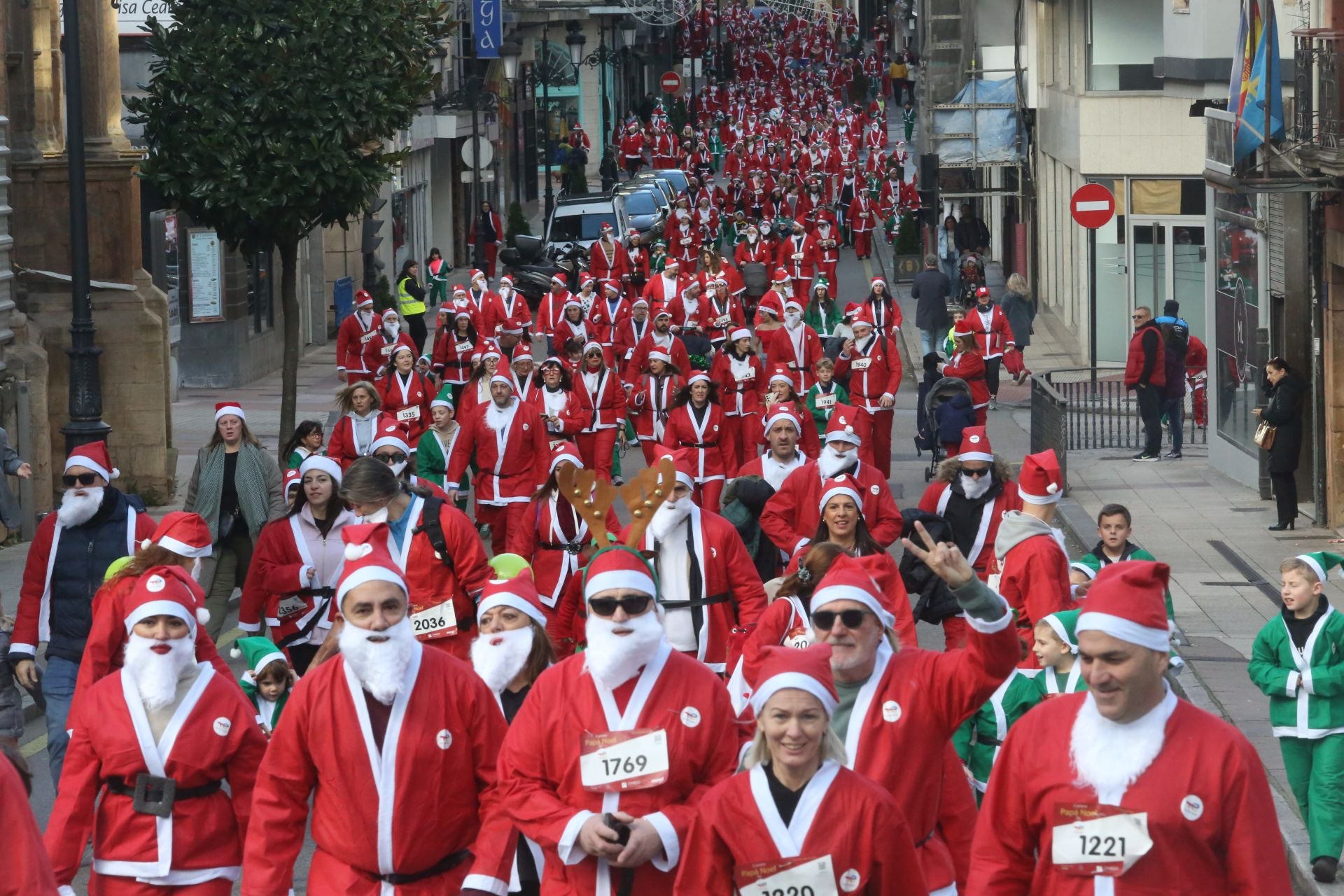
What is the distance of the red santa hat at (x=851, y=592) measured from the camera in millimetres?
6188

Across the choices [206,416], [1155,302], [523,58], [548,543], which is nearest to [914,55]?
Answer: [523,58]

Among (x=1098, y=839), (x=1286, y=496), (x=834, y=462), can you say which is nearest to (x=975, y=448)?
(x=834, y=462)

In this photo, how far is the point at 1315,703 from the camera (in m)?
9.25

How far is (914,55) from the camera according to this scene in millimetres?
74188

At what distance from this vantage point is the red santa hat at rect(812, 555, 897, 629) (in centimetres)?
619

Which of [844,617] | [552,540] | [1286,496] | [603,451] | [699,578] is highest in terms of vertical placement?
[844,617]

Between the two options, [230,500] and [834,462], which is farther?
[230,500]

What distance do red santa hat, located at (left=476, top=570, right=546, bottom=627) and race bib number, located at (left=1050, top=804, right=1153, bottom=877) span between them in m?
2.76

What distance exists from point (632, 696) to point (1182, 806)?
1759 millimetres

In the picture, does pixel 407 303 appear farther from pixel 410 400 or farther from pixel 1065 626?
pixel 1065 626

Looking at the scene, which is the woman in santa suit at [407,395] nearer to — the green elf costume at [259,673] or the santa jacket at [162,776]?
the green elf costume at [259,673]

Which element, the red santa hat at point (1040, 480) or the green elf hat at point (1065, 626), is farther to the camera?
the red santa hat at point (1040, 480)

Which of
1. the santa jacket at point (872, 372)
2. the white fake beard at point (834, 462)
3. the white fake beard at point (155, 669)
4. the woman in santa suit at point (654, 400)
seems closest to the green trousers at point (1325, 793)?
the white fake beard at point (834, 462)

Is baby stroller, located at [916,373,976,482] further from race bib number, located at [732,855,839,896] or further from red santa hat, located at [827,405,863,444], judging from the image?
race bib number, located at [732,855,839,896]
